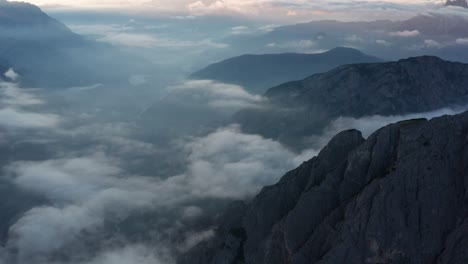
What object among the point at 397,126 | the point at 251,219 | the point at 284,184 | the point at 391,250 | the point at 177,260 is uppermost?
the point at 397,126

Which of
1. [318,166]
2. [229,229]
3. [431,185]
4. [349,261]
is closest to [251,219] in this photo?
[229,229]

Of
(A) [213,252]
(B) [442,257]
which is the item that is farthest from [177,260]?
(B) [442,257]

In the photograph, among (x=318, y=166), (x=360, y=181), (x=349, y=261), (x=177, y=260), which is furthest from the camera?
(x=177, y=260)

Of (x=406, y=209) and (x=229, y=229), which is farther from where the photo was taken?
(x=229, y=229)

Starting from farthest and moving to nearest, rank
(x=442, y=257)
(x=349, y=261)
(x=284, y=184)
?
(x=284, y=184)
(x=349, y=261)
(x=442, y=257)

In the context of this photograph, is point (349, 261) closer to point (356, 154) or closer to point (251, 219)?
point (356, 154)

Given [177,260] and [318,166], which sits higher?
[318,166]
